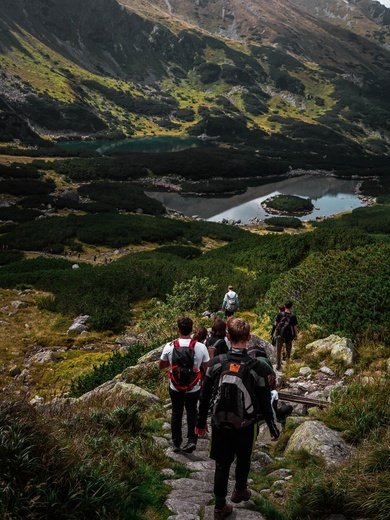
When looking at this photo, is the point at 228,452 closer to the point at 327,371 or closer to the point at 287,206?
the point at 327,371

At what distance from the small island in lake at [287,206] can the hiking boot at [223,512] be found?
232 feet

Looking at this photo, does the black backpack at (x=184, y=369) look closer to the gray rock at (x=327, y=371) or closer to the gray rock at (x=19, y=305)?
the gray rock at (x=327, y=371)

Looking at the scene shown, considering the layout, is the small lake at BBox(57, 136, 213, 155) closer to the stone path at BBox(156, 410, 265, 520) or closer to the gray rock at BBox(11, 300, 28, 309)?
the gray rock at BBox(11, 300, 28, 309)

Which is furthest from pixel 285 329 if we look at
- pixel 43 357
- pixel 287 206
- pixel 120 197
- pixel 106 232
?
pixel 287 206

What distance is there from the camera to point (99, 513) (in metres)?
4.00

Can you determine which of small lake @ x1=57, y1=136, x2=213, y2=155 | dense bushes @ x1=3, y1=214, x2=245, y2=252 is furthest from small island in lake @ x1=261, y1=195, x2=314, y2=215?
small lake @ x1=57, y1=136, x2=213, y2=155

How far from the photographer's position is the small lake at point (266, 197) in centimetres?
7025

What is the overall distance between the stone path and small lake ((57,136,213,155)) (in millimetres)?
111861

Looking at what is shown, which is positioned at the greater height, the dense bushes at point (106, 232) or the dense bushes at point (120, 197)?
the dense bushes at point (106, 232)

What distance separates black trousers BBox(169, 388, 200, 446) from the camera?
6.36m

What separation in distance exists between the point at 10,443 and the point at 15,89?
149094 mm

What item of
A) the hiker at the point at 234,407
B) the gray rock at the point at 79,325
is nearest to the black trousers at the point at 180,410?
the hiker at the point at 234,407

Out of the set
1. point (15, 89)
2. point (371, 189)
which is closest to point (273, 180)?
point (371, 189)

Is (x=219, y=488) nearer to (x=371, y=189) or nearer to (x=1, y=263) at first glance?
(x=1, y=263)
